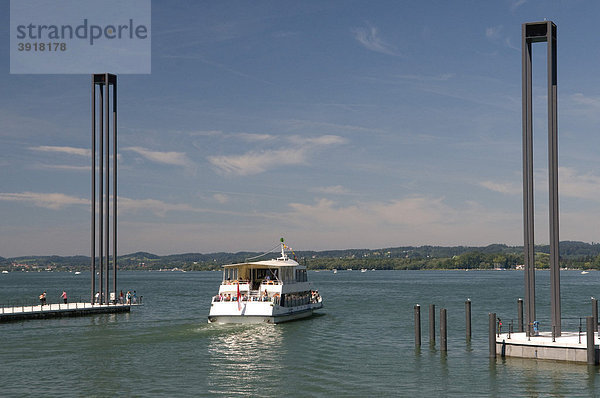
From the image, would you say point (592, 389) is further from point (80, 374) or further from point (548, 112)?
point (80, 374)

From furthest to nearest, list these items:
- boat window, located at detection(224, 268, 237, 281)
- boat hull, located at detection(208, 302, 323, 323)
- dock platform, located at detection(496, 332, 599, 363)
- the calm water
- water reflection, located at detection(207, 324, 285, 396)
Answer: boat window, located at detection(224, 268, 237, 281) < boat hull, located at detection(208, 302, 323, 323) < water reflection, located at detection(207, 324, 285, 396) < dock platform, located at detection(496, 332, 599, 363) < the calm water

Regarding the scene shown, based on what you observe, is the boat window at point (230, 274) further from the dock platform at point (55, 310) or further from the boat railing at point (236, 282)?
the dock platform at point (55, 310)

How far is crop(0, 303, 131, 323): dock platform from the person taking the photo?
2384 inches

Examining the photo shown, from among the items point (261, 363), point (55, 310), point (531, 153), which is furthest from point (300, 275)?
point (531, 153)

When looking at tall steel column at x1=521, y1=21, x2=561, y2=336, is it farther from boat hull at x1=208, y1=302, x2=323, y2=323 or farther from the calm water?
boat hull at x1=208, y1=302, x2=323, y2=323

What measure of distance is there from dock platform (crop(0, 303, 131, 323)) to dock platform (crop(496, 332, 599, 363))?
1640 inches

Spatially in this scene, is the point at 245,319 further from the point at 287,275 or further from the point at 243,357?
the point at 243,357

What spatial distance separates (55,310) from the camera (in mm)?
64062

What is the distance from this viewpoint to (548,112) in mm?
38094

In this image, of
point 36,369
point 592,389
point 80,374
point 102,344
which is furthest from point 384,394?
point 102,344

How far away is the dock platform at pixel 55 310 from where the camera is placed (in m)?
60.6

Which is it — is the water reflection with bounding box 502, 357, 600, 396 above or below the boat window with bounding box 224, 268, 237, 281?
below

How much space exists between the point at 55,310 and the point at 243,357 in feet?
92.4

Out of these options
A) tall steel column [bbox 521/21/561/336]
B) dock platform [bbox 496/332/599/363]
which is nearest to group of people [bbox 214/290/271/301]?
dock platform [bbox 496/332/599/363]
